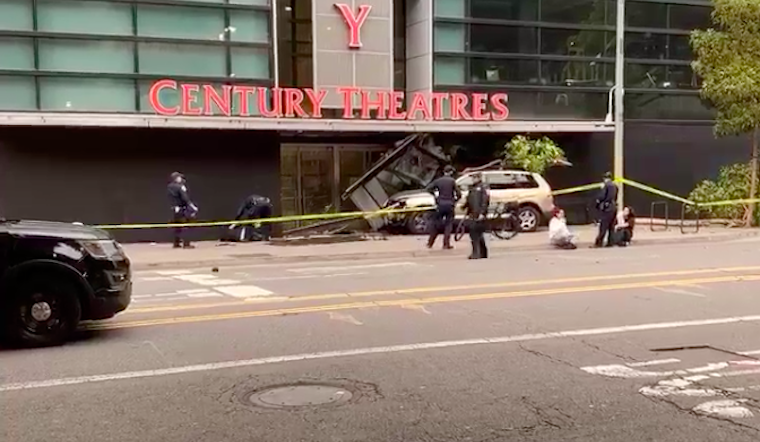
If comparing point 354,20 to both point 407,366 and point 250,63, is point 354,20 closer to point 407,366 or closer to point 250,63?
point 250,63

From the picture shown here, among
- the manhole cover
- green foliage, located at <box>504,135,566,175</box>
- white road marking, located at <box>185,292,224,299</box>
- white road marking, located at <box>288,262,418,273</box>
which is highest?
green foliage, located at <box>504,135,566,175</box>

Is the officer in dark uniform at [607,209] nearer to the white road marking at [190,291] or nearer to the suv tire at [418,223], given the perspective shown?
the suv tire at [418,223]

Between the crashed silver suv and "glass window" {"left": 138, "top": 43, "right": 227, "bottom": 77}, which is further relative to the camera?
the crashed silver suv

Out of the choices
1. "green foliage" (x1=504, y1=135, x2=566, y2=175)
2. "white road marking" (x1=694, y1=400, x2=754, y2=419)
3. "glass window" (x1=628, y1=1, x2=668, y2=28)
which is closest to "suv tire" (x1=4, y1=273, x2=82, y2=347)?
"white road marking" (x1=694, y1=400, x2=754, y2=419)

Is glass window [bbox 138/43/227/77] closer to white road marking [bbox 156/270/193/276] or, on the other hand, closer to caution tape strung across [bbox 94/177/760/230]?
caution tape strung across [bbox 94/177/760/230]

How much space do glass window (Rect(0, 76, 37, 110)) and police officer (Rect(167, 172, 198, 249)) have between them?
365 centimetres

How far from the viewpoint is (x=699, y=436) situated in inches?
202

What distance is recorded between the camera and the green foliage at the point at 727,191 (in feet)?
78.7

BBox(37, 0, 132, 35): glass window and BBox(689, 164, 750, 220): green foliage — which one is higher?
BBox(37, 0, 132, 35): glass window

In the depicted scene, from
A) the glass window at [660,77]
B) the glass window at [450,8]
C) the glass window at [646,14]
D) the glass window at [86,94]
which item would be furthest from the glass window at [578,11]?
the glass window at [86,94]

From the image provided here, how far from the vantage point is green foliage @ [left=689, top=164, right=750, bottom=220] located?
78.7ft

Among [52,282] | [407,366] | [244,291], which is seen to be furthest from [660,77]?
[52,282]

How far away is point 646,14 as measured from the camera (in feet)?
83.4

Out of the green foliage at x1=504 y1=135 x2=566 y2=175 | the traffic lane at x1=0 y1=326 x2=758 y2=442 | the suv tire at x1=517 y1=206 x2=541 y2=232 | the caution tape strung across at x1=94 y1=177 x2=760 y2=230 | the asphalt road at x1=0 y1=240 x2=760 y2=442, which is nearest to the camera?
the traffic lane at x1=0 y1=326 x2=758 y2=442
